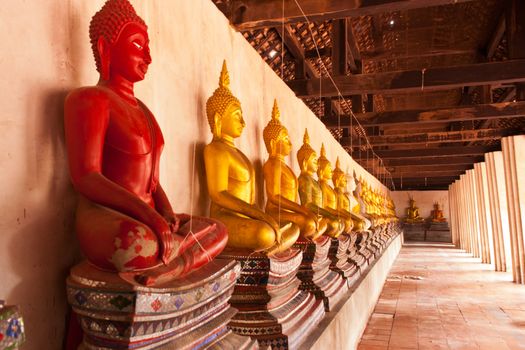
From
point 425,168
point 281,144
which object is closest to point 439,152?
point 425,168

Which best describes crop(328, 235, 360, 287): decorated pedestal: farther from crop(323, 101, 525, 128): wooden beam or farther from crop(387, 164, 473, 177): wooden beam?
crop(387, 164, 473, 177): wooden beam

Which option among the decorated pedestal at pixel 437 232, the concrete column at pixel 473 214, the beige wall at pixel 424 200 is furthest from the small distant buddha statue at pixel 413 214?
the concrete column at pixel 473 214

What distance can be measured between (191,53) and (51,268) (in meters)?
1.53

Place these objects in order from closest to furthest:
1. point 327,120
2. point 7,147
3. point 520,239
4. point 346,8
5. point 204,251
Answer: point 7,147 < point 204,251 < point 346,8 < point 327,120 < point 520,239

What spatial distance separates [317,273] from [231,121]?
1491 millimetres

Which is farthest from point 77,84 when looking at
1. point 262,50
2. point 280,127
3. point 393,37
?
point 393,37

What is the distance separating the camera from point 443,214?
24.3 metres

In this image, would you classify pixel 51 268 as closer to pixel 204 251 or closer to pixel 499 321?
pixel 204 251

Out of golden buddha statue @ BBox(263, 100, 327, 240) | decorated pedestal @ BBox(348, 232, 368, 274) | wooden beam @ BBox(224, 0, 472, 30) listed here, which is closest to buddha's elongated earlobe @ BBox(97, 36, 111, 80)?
golden buddha statue @ BBox(263, 100, 327, 240)

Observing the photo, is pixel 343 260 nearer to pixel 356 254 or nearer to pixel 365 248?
pixel 356 254

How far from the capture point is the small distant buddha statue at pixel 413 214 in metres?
23.1

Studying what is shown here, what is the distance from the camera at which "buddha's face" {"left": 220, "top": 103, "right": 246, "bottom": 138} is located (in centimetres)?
257

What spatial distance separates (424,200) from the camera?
969 inches

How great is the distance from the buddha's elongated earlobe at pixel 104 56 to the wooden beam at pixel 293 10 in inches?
73.2
